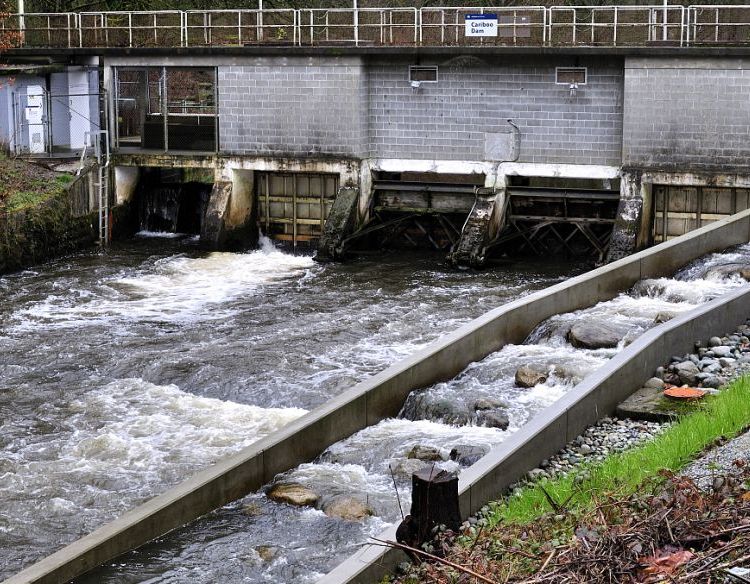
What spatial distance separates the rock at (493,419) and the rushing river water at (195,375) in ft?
1.01

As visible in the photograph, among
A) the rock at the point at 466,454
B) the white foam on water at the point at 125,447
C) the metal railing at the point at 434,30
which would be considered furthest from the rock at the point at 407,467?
the metal railing at the point at 434,30

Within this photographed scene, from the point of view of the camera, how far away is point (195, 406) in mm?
15922

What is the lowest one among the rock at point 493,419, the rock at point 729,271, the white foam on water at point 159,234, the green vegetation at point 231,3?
the rock at point 493,419

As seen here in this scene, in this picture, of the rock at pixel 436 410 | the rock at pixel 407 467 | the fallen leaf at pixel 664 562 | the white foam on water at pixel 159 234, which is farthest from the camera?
the white foam on water at pixel 159 234

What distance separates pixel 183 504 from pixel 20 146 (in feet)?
64.6

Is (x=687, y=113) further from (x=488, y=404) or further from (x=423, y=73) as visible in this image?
(x=488, y=404)

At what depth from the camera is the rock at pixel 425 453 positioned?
13.1m

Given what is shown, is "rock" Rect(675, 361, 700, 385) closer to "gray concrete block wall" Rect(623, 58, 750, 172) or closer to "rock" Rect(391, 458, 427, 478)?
"rock" Rect(391, 458, 427, 478)

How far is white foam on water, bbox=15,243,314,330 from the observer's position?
2166 cm

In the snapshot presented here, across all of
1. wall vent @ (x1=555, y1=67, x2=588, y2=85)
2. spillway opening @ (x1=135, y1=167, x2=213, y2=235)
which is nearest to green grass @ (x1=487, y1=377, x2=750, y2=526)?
wall vent @ (x1=555, y1=67, x2=588, y2=85)

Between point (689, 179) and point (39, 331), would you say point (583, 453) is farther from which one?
point (689, 179)

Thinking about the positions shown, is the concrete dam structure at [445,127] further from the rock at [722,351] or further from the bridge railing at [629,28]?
the rock at [722,351]

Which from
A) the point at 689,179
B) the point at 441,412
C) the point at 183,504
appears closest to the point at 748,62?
the point at 689,179

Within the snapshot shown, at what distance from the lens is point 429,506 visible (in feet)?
28.2
